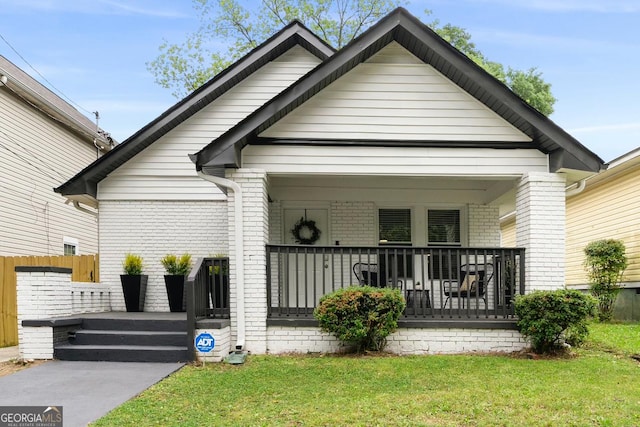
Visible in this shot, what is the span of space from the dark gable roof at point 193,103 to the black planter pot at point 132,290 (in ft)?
5.95

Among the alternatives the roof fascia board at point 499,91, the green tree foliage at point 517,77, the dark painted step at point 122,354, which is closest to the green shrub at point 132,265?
the dark painted step at point 122,354

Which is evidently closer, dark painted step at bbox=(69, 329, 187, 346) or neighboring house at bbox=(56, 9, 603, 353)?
dark painted step at bbox=(69, 329, 187, 346)

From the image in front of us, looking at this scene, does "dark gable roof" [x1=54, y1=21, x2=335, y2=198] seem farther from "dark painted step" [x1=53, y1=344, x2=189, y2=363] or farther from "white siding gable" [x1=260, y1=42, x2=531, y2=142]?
"dark painted step" [x1=53, y1=344, x2=189, y2=363]

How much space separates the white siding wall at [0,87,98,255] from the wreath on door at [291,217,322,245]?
6.64 meters

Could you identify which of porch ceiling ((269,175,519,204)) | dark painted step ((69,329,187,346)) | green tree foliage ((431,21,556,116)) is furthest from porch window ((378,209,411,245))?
green tree foliage ((431,21,556,116))

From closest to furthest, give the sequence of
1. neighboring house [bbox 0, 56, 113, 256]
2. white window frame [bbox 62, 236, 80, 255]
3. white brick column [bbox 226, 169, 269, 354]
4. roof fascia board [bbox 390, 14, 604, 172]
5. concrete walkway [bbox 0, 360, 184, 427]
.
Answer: concrete walkway [bbox 0, 360, 184, 427], roof fascia board [bbox 390, 14, 604, 172], white brick column [bbox 226, 169, 269, 354], neighboring house [bbox 0, 56, 113, 256], white window frame [bbox 62, 236, 80, 255]

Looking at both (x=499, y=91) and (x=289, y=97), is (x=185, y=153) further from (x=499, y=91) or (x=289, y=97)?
(x=499, y=91)

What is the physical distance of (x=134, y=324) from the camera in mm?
7566

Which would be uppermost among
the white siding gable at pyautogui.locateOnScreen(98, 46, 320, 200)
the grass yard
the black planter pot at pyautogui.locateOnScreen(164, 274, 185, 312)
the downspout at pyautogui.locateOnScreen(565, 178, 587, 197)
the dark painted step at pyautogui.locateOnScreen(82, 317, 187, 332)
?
the white siding gable at pyautogui.locateOnScreen(98, 46, 320, 200)

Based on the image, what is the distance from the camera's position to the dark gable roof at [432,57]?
7.27 m

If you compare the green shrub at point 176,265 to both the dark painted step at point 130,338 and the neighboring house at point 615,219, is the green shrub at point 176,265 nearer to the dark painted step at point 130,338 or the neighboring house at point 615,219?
the dark painted step at point 130,338

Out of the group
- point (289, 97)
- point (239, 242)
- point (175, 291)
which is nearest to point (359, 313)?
point (239, 242)

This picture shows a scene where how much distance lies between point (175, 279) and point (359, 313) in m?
4.26

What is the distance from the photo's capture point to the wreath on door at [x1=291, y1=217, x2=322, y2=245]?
33.8 ft
